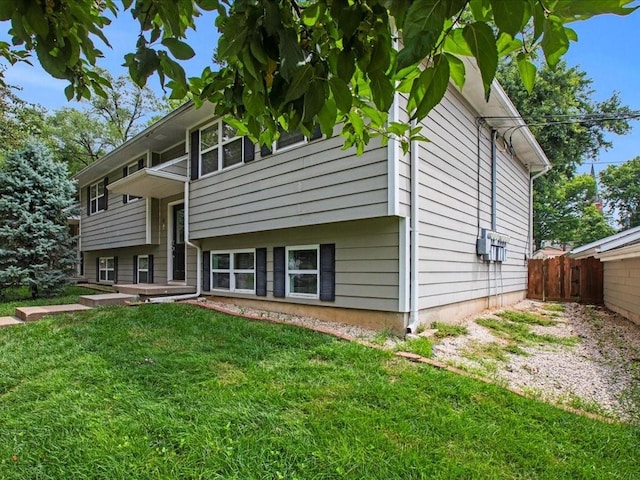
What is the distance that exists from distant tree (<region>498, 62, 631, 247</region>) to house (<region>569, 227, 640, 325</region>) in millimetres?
7484

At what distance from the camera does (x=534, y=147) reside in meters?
9.59

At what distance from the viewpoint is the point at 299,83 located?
40.3 inches

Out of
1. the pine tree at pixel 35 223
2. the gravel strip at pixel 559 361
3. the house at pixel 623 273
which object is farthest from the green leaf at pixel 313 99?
the pine tree at pixel 35 223

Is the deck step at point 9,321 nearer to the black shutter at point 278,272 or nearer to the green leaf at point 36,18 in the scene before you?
the black shutter at point 278,272

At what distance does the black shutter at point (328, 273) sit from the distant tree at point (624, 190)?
37022 mm

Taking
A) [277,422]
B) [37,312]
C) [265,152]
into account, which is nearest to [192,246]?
[37,312]

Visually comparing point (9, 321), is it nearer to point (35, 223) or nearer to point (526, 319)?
point (35, 223)

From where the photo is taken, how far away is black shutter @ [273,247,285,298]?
22.0ft

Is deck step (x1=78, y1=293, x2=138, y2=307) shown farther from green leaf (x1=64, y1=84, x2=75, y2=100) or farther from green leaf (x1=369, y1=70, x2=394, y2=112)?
green leaf (x1=369, y1=70, x2=394, y2=112)

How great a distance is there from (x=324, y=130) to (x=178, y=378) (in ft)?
9.33

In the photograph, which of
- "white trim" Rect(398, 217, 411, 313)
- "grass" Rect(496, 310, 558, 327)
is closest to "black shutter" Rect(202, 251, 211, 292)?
"white trim" Rect(398, 217, 411, 313)

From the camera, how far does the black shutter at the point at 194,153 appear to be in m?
8.45

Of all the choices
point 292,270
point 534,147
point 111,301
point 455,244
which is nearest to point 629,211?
point 534,147

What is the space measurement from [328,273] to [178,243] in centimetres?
563
